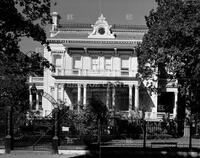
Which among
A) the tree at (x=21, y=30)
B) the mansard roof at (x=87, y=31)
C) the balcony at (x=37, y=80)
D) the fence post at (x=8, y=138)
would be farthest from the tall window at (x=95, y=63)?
the tree at (x=21, y=30)

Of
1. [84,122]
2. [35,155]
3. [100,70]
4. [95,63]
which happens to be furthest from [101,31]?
[35,155]

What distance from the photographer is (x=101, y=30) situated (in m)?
50.9

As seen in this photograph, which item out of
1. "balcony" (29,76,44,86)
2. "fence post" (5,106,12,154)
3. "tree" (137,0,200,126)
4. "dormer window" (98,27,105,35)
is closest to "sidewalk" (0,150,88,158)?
"fence post" (5,106,12,154)

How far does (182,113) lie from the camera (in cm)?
3981

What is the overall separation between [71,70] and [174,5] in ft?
67.5

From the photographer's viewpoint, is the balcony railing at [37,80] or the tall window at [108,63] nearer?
the tall window at [108,63]

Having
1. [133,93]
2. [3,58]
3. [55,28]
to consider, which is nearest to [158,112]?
[133,93]

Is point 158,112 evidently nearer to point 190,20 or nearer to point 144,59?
point 144,59

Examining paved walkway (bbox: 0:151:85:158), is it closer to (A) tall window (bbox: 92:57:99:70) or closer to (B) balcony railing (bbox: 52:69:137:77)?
(B) balcony railing (bbox: 52:69:137:77)

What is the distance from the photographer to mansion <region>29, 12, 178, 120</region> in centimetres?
4847

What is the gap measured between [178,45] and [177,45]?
85 mm

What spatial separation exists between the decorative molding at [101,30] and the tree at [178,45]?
15.1m

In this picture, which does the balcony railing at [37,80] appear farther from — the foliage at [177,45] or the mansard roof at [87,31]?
the foliage at [177,45]

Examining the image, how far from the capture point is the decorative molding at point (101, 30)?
50.1m
